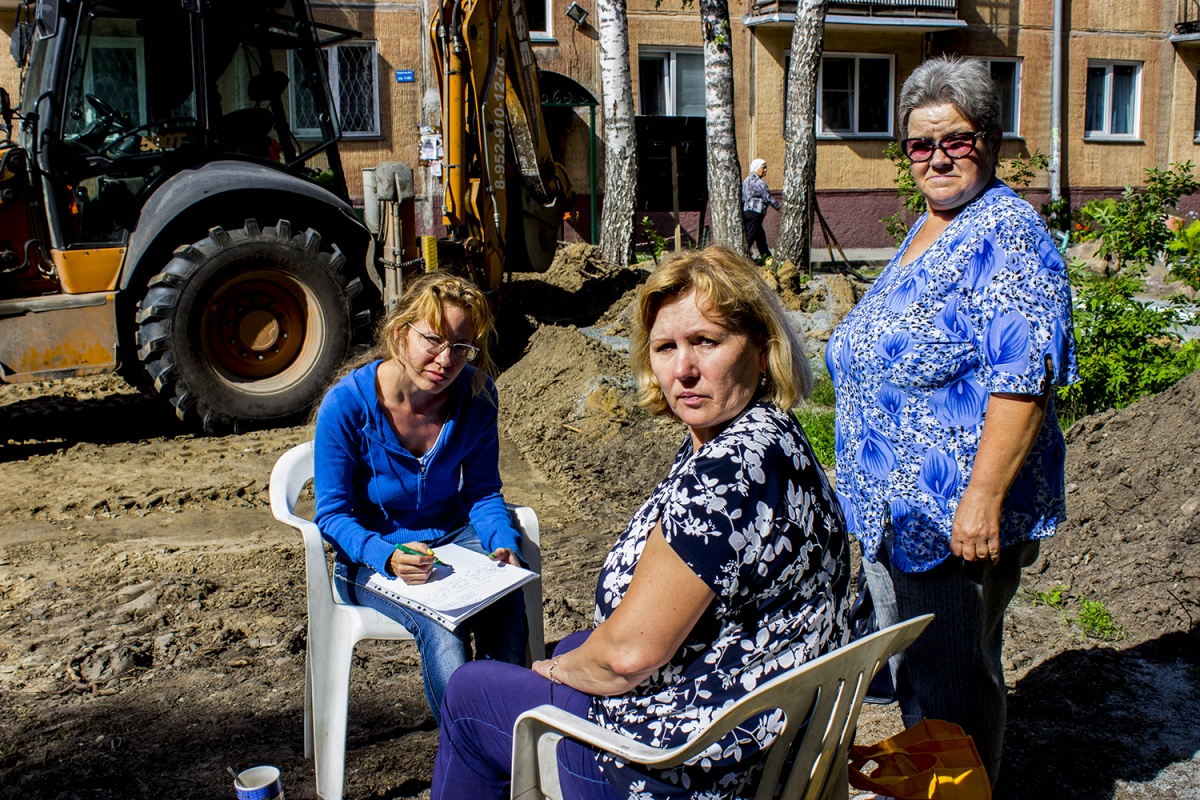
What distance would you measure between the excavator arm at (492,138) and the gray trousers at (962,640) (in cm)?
609

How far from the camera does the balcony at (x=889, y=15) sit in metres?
18.5

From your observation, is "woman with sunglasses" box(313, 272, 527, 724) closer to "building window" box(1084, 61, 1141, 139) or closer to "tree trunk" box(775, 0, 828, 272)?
"tree trunk" box(775, 0, 828, 272)

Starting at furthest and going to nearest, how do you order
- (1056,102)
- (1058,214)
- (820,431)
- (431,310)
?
Result: 1. (1056,102)
2. (1058,214)
3. (820,431)
4. (431,310)

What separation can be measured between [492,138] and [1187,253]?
4.97 metres

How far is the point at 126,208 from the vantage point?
254 inches

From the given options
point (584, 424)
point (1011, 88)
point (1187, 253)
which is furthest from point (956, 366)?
point (1011, 88)

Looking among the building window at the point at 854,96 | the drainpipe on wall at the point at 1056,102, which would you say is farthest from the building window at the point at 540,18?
the drainpipe on wall at the point at 1056,102

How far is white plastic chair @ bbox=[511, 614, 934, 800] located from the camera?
5.56 feet

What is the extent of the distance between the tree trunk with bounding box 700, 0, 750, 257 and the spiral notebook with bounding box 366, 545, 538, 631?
8517mm

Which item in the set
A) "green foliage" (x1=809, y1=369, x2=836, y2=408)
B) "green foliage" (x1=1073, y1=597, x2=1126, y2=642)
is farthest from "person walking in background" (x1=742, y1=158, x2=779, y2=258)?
"green foliage" (x1=1073, y1=597, x2=1126, y2=642)

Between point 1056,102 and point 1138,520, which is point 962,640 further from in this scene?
point 1056,102

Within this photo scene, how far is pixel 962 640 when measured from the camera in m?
2.32

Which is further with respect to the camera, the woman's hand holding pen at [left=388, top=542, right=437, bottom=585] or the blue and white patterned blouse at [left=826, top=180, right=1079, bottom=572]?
the woman's hand holding pen at [left=388, top=542, right=437, bottom=585]

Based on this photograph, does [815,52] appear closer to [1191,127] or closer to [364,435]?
[364,435]
